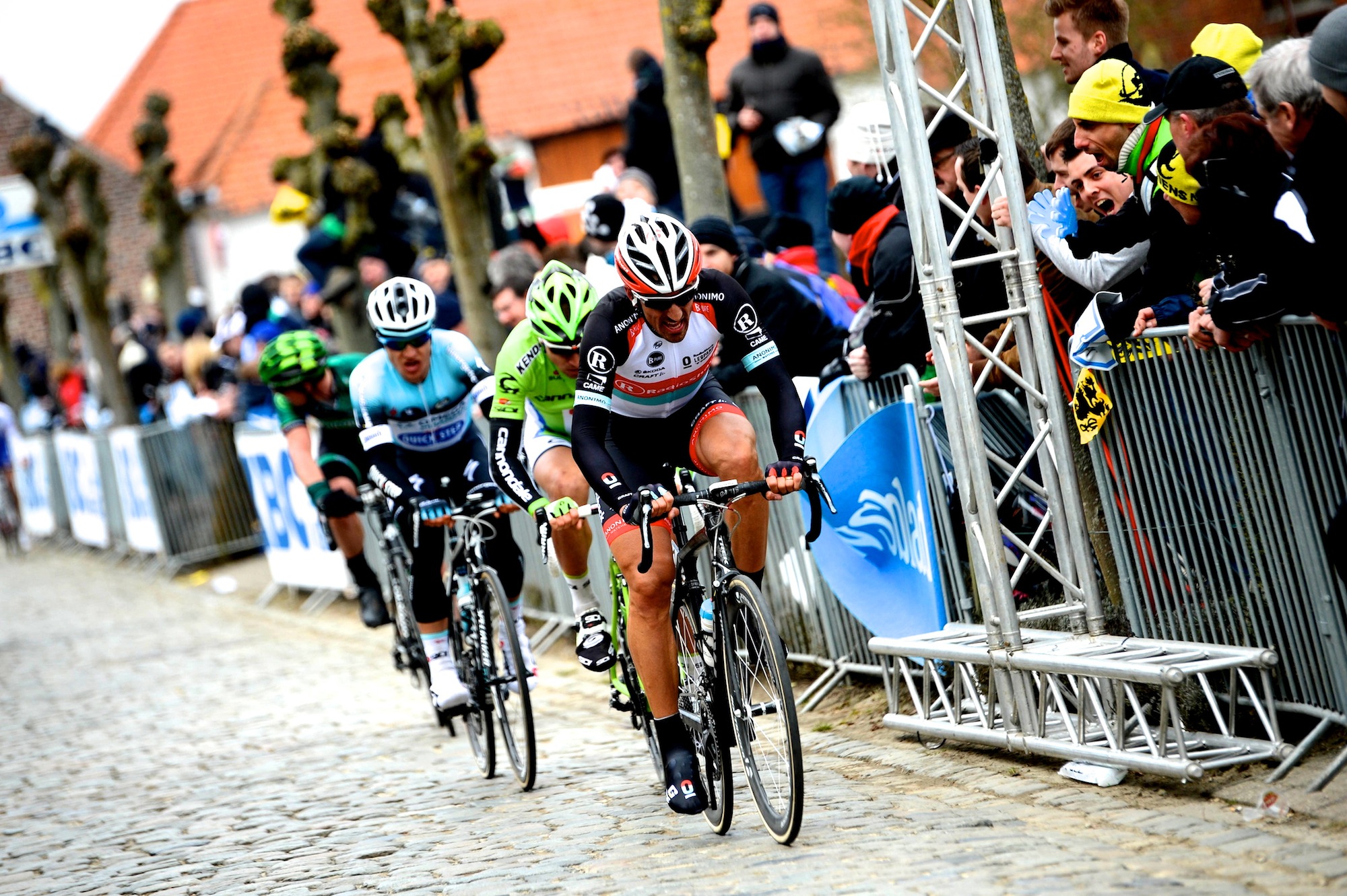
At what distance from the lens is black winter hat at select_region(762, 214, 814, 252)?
10.7 meters

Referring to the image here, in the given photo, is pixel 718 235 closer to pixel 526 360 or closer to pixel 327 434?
pixel 526 360

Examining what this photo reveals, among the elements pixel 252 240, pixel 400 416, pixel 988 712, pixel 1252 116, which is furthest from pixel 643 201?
pixel 252 240

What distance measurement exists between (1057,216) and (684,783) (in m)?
2.74

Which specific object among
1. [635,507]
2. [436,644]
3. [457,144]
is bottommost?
[436,644]

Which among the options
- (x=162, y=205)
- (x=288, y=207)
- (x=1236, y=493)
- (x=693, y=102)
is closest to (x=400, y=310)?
(x=693, y=102)

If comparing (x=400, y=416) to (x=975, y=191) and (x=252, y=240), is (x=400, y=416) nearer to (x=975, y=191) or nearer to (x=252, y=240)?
(x=975, y=191)

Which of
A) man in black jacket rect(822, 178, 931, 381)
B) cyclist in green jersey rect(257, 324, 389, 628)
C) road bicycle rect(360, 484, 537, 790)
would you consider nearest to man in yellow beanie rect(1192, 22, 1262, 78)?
man in black jacket rect(822, 178, 931, 381)

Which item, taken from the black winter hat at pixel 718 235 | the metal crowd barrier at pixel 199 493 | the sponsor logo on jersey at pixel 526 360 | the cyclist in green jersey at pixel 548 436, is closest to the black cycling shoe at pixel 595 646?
the cyclist in green jersey at pixel 548 436

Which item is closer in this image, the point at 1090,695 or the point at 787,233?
the point at 1090,695

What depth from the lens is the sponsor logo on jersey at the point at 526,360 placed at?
25.2 feet

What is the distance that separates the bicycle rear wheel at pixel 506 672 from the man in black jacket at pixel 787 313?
1843mm

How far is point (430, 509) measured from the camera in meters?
8.41

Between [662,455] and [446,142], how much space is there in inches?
333

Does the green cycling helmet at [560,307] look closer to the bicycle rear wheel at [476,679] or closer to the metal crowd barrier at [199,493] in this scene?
the bicycle rear wheel at [476,679]
